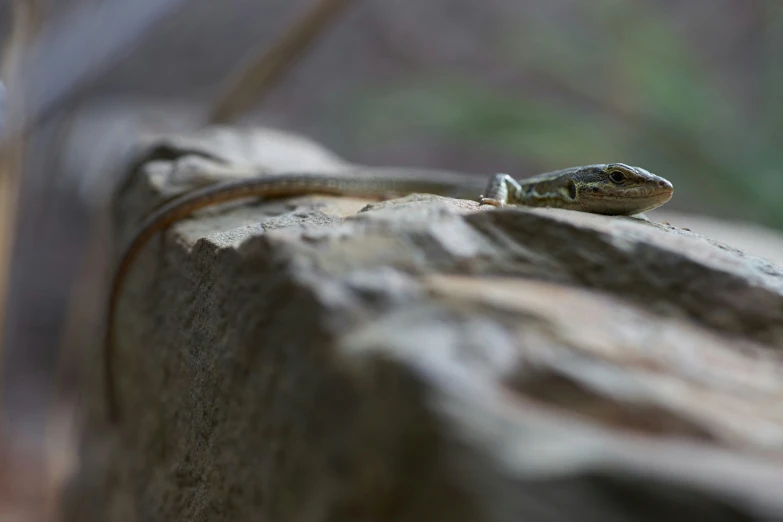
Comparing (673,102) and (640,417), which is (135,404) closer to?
(640,417)

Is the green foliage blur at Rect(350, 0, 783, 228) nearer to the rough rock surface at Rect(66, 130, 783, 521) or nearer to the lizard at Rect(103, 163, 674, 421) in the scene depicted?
the lizard at Rect(103, 163, 674, 421)

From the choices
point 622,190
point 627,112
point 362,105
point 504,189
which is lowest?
point 504,189

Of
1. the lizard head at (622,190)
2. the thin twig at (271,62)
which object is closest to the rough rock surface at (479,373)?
the lizard head at (622,190)

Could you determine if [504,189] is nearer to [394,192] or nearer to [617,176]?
[617,176]

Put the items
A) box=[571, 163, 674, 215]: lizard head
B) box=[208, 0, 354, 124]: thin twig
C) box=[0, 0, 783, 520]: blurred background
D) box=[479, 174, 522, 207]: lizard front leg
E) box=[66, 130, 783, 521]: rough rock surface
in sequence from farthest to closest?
box=[0, 0, 783, 520]: blurred background < box=[208, 0, 354, 124]: thin twig < box=[479, 174, 522, 207]: lizard front leg < box=[571, 163, 674, 215]: lizard head < box=[66, 130, 783, 521]: rough rock surface

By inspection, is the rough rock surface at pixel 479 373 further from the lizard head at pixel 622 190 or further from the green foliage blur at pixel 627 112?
the green foliage blur at pixel 627 112

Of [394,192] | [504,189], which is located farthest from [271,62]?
[504,189]

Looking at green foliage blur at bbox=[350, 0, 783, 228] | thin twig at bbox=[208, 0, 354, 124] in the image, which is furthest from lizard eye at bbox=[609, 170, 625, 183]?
green foliage blur at bbox=[350, 0, 783, 228]
